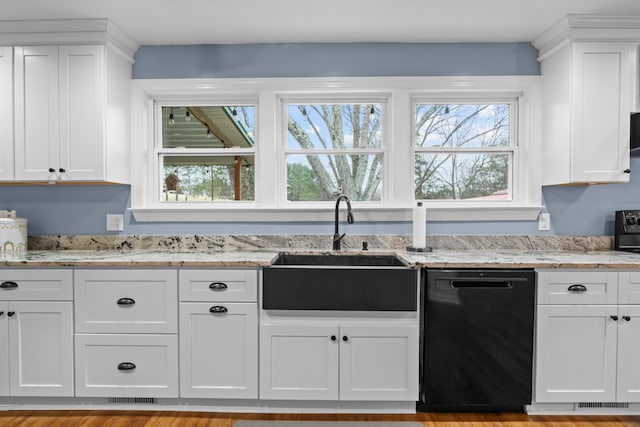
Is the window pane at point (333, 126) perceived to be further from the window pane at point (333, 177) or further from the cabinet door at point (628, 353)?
the cabinet door at point (628, 353)

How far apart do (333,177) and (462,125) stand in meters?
1.03

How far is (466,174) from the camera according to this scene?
2.96 m

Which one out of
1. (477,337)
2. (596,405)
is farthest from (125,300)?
(596,405)

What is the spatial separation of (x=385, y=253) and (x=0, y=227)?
253cm

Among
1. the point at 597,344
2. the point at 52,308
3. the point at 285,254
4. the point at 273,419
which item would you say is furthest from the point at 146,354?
the point at 597,344

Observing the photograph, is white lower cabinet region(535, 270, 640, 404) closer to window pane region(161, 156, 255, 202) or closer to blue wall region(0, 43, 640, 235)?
blue wall region(0, 43, 640, 235)

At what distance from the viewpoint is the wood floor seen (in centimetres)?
Result: 218

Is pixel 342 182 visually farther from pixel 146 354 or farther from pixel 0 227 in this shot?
pixel 0 227

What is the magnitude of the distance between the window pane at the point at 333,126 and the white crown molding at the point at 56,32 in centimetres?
129

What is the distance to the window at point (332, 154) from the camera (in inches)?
116

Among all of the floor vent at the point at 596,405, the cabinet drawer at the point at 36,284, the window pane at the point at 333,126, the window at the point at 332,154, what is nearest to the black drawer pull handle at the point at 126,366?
the cabinet drawer at the point at 36,284

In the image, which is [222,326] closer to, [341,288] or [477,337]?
[341,288]

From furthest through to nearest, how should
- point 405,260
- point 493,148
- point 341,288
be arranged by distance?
point 493,148 → point 405,260 → point 341,288

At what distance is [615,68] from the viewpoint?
8.17 feet
